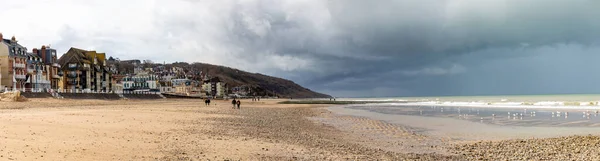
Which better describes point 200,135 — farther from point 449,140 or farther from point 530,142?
point 530,142

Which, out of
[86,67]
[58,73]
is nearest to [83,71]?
[86,67]

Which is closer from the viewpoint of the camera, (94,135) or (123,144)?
(123,144)

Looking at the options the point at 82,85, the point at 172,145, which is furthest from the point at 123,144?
the point at 82,85

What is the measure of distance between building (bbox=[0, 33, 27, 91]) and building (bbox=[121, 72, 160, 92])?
250 ft

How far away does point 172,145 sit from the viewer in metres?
14.6

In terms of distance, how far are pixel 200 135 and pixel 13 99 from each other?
3961cm

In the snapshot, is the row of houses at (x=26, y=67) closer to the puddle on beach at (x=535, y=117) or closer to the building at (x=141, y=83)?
the building at (x=141, y=83)

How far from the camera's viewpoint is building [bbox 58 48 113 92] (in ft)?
355

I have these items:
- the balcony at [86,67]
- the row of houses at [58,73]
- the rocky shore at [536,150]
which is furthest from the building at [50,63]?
the rocky shore at [536,150]

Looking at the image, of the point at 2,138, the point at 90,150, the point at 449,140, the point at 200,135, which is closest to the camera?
the point at 90,150

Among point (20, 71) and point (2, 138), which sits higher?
point (20, 71)

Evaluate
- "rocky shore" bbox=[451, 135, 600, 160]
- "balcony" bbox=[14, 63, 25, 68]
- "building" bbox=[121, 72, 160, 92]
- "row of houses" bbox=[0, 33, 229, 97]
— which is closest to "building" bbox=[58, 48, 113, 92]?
"row of houses" bbox=[0, 33, 229, 97]

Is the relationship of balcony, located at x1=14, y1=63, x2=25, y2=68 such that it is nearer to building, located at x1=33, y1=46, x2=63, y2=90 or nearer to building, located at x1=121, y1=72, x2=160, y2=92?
building, located at x1=33, y1=46, x2=63, y2=90

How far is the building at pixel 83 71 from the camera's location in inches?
4257
